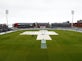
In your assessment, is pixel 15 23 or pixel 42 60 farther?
pixel 15 23

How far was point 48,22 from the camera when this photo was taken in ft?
370

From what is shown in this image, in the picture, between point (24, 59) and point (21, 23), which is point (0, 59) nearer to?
point (24, 59)

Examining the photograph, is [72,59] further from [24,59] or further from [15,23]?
[15,23]

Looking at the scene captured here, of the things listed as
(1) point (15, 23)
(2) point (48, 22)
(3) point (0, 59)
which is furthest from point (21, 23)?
(3) point (0, 59)

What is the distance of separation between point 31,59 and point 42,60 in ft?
2.41

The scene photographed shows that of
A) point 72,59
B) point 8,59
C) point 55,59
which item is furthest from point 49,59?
point 8,59

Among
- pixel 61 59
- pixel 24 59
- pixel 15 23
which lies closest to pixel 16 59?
pixel 24 59

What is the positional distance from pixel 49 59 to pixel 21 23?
3987 inches

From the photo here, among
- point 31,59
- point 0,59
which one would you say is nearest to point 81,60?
point 31,59

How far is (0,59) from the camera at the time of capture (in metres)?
13.4

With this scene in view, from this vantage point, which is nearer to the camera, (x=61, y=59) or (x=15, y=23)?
(x=61, y=59)

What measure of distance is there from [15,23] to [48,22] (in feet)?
55.1

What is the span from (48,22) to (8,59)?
9971cm

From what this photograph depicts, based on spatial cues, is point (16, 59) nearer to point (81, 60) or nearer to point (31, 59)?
point (31, 59)
